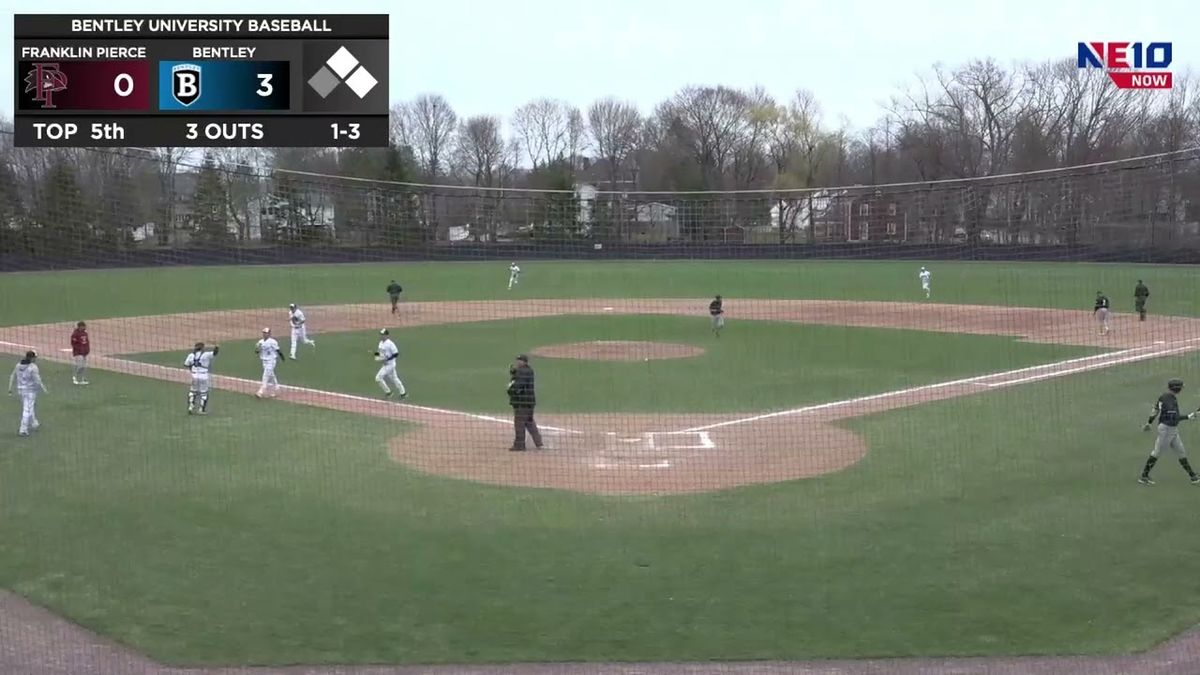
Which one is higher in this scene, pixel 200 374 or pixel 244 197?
pixel 244 197

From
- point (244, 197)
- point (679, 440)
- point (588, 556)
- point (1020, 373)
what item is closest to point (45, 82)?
point (244, 197)

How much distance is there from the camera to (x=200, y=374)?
20.7 meters

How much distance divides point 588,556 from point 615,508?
2061 mm

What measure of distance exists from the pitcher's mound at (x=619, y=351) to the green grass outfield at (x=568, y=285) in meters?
9.83

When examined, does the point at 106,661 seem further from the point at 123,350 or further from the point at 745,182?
the point at 745,182

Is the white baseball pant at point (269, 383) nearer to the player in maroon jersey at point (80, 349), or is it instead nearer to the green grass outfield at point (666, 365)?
the green grass outfield at point (666, 365)

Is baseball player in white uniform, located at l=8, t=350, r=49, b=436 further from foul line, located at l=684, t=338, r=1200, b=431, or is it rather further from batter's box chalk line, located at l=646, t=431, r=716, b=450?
foul line, located at l=684, t=338, r=1200, b=431

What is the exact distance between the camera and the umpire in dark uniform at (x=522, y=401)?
17.4m

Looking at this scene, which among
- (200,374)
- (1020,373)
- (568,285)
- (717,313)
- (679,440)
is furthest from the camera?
(568,285)

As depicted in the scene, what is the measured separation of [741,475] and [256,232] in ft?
30.5

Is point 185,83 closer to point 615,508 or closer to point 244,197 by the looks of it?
point 244,197

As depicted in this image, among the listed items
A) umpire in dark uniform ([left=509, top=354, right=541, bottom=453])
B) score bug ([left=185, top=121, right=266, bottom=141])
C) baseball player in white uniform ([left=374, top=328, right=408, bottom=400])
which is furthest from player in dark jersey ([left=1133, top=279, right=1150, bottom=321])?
score bug ([left=185, top=121, right=266, bottom=141])

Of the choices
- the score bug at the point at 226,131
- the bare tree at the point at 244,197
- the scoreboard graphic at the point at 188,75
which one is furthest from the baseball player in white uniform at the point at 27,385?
the score bug at the point at 226,131

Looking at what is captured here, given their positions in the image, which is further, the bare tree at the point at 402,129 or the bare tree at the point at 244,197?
the bare tree at the point at 402,129
